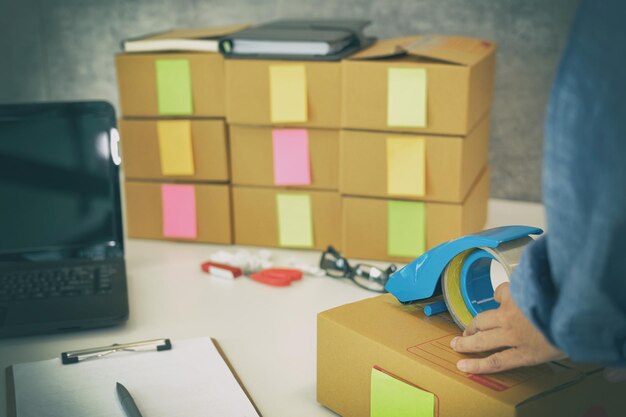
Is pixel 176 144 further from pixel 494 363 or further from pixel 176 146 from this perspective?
pixel 494 363

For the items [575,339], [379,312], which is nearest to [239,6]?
[379,312]

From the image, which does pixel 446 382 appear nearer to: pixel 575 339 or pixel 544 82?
pixel 575 339

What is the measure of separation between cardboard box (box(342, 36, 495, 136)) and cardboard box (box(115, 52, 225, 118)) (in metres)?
0.26

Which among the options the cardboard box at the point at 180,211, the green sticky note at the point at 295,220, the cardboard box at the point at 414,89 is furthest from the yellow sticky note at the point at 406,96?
the cardboard box at the point at 180,211

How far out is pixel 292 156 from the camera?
1419mm

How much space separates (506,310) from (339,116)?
68 centimetres

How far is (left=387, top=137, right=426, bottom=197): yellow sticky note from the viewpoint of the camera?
1318mm

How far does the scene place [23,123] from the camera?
1242 mm

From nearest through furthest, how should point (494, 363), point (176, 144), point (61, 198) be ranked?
point (494, 363) < point (61, 198) < point (176, 144)

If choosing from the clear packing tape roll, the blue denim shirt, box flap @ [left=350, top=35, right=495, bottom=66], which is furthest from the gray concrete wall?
the blue denim shirt

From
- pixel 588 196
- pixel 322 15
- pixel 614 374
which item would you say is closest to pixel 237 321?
pixel 614 374

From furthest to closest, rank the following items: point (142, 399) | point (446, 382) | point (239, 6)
Answer: point (239, 6) → point (142, 399) → point (446, 382)

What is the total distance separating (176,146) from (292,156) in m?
0.23

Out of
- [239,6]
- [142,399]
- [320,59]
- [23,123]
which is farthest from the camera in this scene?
[239,6]
